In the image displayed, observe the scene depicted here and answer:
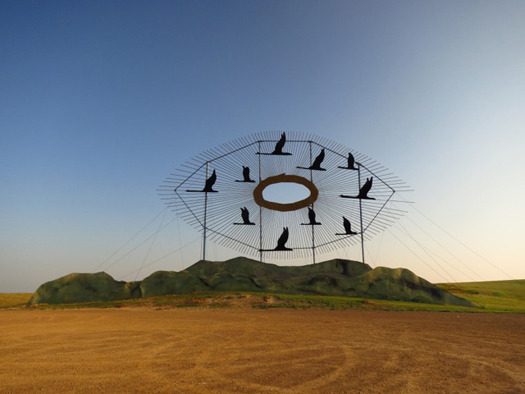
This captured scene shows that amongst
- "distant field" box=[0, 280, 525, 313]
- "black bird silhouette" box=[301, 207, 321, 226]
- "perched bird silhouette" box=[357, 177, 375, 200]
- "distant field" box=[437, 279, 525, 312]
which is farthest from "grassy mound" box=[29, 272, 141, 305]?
"distant field" box=[437, 279, 525, 312]

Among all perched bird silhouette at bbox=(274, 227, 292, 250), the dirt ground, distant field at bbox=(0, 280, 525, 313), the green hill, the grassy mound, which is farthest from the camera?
perched bird silhouette at bbox=(274, 227, 292, 250)

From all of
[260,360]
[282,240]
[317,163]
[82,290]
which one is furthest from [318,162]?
[260,360]

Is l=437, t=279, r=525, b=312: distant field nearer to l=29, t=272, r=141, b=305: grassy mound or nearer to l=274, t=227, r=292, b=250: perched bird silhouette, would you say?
l=274, t=227, r=292, b=250: perched bird silhouette

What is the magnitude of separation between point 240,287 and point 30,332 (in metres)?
12.8

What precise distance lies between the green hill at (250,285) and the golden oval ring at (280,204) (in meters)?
4.20

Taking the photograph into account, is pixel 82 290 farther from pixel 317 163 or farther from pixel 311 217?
pixel 317 163

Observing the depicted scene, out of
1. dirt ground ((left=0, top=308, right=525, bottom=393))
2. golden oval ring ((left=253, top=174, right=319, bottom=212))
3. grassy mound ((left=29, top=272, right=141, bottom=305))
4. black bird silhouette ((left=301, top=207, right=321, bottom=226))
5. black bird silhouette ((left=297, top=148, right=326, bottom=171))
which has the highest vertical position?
black bird silhouette ((left=297, top=148, right=326, bottom=171))

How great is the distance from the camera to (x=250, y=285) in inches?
834

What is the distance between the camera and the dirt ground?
471cm

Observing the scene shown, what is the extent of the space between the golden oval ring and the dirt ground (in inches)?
528

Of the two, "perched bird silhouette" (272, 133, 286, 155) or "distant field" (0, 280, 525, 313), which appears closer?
"distant field" (0, 280, 525, 313)

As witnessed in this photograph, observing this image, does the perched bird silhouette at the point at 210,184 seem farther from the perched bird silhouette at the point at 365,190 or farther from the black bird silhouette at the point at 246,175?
Answer: the perched bird silhouette at the point at 365,190

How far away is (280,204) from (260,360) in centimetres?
1727

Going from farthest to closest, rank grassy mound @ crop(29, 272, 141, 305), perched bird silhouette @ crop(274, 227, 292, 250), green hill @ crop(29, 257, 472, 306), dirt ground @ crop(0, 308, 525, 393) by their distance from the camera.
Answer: perched bird silhouette @ crop(274, 227, 292, 250)
grassy mound @ crop(29, 272, 141, 305)
green hill @ crop(29, 257, 472, 306)
dirt ground @ crop(0, 308, 525, 393)
